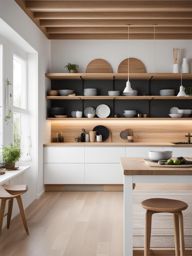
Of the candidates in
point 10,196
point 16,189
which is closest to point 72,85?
point 16,189

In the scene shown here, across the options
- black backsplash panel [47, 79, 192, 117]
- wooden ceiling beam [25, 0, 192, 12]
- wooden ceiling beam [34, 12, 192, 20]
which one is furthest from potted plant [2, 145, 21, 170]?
black backsplash panel [47, 79, 192, 117]

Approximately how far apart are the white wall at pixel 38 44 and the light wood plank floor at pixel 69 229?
79 cm

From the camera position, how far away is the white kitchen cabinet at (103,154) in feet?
24.8

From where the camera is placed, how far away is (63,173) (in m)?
7.61

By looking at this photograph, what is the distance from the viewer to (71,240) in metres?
4.44

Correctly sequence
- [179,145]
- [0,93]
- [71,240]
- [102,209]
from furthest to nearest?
[179,145]
[102,209]
[0,93]
[71,240]

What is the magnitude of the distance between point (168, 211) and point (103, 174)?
13.9 ft

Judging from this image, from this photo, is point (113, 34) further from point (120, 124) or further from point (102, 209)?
point (102, 209)

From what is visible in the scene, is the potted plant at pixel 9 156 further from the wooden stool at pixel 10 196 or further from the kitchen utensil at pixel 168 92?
the kitchen utensil at pixel 168 92

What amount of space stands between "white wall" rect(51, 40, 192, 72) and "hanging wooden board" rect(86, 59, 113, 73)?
8 cm

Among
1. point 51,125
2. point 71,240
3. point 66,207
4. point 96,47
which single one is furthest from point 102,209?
point 96,47

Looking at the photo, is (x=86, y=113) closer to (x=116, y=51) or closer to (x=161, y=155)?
(x=116, y=51)

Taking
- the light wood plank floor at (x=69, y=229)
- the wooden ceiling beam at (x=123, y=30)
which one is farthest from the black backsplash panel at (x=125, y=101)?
the light wood plank floor at (x=69, y=229)

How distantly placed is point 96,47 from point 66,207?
10.7 ft
